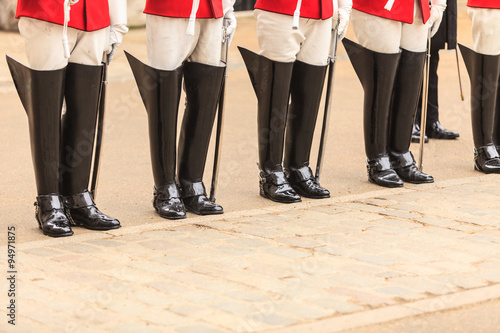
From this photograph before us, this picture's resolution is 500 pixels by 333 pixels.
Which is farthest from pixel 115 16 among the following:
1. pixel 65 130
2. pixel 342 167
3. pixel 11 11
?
pixel 11 11

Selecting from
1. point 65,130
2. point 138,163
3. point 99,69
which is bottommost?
point 138,163

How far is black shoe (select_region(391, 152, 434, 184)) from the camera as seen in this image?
20.8 feet

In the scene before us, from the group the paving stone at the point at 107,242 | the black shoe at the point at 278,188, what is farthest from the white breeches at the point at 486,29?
the paving stone at the point at 107,242

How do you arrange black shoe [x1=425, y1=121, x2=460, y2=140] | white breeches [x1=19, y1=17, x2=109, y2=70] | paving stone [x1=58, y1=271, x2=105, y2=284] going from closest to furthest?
paving stone [x1=58, y1=271, x2=105, y2=284] < white breeches [x1=19, y1=17, x2=109, y2=70] < black shoe [x1=425, y1=121, x2=460, y2=140]

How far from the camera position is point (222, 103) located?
5.57 m

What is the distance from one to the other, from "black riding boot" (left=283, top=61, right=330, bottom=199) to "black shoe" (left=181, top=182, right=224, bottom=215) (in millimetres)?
634

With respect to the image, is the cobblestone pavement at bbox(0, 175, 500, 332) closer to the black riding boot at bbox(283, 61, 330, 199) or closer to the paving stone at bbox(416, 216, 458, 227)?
the paving stone at bbox(416, 216, 458, 227)

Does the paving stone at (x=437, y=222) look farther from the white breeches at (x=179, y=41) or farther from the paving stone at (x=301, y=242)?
the white breeches at (x=179, y=41)

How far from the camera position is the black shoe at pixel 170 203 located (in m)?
5.30

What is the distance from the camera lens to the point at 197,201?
5.43 m

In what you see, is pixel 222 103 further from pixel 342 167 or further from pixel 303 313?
pixel 303 313

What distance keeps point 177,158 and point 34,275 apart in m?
1.45

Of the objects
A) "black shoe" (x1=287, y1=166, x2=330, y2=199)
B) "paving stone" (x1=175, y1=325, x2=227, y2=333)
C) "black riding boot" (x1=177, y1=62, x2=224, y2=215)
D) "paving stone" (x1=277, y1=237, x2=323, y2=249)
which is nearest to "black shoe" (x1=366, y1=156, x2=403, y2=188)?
"black shoe" (x1=287, y1=166, x2=330, y2=199)

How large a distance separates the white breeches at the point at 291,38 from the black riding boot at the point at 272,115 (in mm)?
63
